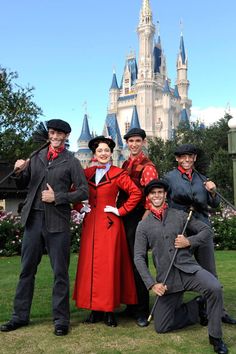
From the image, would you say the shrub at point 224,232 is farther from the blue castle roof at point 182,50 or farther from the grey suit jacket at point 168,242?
the blue castle roof at point 182,50

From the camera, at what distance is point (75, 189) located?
4059 millimetres

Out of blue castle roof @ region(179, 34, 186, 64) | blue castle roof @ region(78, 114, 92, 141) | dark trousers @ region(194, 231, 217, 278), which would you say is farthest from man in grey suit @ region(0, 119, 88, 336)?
blue castle roof @ region(179, 34, 186, 64)

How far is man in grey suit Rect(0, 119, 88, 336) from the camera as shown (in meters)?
3.94

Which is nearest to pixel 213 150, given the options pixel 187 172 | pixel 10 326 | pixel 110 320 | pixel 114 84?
pixel 187 172

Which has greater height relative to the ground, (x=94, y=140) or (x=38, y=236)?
(x=94, y=140)

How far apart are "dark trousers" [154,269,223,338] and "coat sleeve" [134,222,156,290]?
29 cm

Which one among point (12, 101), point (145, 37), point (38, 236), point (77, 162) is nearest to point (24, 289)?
point (38, 236)

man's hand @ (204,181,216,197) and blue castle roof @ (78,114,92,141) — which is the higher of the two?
blue castle roof @ (78,114,92,141)

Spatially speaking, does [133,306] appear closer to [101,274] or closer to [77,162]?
[101,274]

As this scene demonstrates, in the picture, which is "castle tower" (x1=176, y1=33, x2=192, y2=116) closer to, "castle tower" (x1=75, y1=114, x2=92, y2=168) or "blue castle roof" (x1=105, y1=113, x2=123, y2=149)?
"blue castle roof" (x1=105, y1=113, x2=123, y2=149)

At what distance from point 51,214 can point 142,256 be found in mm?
938

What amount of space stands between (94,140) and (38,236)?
1.14 meters

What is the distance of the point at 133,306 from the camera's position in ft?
14.6

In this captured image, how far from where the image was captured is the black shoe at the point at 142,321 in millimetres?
4180
